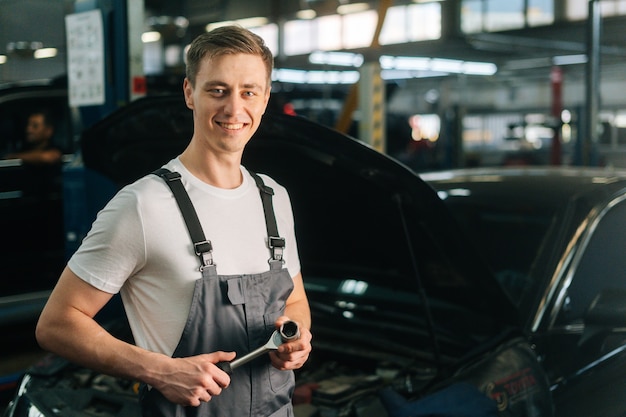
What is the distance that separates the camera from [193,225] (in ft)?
5.22

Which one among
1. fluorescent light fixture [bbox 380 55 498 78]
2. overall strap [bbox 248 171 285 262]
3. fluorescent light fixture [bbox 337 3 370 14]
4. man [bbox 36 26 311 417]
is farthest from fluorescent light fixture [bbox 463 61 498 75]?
man [bbox 36 26 311 417]

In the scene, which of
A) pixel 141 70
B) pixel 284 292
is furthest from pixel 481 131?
pixel 284 292

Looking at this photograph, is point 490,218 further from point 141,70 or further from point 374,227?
point 141,70

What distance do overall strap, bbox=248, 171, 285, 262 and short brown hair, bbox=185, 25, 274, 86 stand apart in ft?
0.94

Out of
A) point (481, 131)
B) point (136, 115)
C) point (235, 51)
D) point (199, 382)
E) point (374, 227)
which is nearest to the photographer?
point (199, 382)

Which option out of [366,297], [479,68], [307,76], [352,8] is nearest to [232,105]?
[366,297]

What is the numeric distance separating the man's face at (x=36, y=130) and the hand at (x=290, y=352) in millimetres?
5053

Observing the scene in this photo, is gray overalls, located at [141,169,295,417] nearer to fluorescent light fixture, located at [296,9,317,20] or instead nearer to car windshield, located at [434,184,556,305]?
car windshield, located at [434,184,556,305]

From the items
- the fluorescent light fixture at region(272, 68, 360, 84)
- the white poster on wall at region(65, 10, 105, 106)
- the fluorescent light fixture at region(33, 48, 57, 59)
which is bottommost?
the white poster on wall at region(65, 10, 105, 106)

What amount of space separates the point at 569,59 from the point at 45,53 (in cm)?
1537

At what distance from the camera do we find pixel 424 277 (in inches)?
112

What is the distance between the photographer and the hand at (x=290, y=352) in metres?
1.60

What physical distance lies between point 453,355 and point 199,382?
1.54 m

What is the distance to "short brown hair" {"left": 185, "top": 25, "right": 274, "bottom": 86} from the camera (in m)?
1.62
